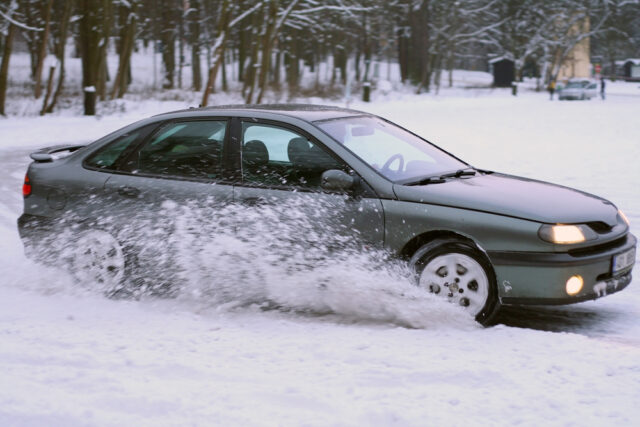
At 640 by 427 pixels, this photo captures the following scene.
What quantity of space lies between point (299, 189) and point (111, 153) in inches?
69.4

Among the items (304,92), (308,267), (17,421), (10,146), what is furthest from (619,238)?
(304,92)

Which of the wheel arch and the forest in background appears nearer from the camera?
the wheel arch

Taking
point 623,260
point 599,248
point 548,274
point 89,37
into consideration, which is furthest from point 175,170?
point 89,37

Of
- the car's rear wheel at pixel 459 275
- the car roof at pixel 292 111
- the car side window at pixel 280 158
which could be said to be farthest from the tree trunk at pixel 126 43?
the car's rear wheel at pixel 459 275

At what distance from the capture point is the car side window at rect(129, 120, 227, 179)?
600cm

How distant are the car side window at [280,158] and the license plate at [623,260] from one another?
189cm

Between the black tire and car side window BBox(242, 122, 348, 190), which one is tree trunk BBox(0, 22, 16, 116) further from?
car side window BBox(242, 122, 348, 190)

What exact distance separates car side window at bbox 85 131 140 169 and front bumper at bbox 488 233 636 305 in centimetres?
297

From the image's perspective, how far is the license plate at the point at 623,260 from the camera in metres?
5.34

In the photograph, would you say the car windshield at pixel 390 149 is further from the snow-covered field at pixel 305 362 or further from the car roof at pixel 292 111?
the snow-covered field at pixel 305 362

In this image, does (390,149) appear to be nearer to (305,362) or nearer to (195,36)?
(305,362)

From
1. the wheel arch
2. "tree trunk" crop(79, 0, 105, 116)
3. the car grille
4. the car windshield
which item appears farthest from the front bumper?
"tree trunk" crop(79, 0, 105, 116)

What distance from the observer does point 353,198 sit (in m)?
5.48

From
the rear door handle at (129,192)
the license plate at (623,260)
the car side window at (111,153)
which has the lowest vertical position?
the license plate at (623,260)
